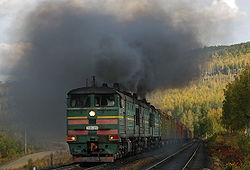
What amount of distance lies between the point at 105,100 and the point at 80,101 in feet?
4.78

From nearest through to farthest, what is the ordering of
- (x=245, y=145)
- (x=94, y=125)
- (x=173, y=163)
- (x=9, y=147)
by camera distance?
(x=94, y=125)
(x=245, y=145)
(x=173, y=163)
(x=9, y=147)

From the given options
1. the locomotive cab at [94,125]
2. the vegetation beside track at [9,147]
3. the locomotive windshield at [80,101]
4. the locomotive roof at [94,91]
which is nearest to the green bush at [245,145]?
the locomotive cab at [94,125]

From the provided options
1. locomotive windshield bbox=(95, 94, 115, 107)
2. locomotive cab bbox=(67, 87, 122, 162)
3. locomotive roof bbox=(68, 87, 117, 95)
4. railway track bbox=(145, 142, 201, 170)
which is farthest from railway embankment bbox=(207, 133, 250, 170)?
locomotive roof bbox=(68, 87, 117, 95)

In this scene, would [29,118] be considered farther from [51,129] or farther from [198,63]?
[198,63]

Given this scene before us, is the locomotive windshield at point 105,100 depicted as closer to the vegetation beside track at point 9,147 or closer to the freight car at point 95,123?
the freight car at point 95,123

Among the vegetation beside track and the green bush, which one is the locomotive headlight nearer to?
the green bush

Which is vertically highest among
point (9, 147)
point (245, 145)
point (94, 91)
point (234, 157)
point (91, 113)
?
point (94, 91)

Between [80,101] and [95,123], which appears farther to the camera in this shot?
[80,101]

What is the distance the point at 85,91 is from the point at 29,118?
89.1m

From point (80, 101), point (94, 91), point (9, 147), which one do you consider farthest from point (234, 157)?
point (9, 147)

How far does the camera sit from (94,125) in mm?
20703

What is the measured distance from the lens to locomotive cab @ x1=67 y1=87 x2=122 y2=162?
2067 cm

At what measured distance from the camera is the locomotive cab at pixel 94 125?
2067 cm

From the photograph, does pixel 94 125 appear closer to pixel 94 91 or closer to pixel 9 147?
pixel 94 91
